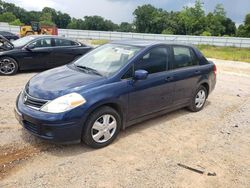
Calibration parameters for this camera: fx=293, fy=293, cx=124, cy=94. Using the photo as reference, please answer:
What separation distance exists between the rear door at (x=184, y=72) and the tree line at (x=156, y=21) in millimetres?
56088

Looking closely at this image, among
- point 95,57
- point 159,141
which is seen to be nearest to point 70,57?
→ point 95,57

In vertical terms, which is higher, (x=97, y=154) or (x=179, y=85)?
(x=179, y=85)

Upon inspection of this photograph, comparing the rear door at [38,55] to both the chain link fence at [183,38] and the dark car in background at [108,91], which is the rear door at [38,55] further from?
the chain link fence at [183,38]

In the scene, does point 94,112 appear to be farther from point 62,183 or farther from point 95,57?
point 95,57

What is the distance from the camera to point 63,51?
10453mm

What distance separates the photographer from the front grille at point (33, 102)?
159 inches

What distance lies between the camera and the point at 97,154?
4227 millimetres

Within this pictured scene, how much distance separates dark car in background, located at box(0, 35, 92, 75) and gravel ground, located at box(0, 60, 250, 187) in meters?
3.71

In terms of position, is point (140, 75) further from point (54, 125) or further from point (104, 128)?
point (54, 125)

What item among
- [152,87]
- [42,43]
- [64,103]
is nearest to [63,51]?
[42,43]

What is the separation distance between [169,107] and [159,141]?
97 cm

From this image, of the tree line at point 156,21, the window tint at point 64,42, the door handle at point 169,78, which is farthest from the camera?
the tree line at point 156,21

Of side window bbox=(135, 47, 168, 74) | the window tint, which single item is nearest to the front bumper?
side window bbox=(135, 47, 168, 74)

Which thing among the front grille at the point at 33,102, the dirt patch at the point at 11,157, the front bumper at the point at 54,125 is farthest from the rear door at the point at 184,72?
the dirt patch at the point at 11,157
